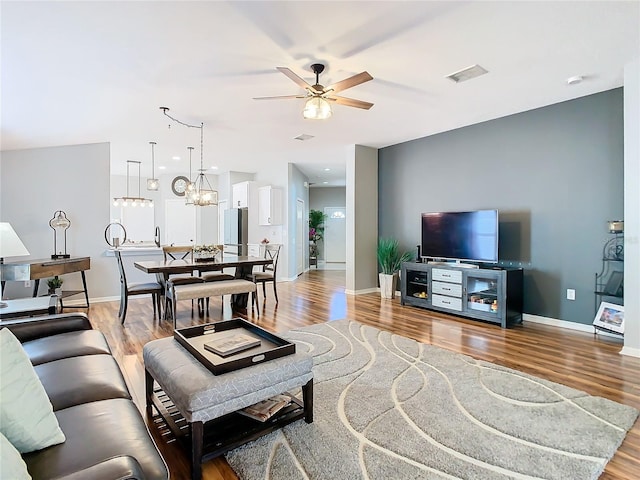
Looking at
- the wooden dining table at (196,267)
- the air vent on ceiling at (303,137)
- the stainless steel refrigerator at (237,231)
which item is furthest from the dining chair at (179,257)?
the air vent on ceiling at (303,137)

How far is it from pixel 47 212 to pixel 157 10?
4.52 meters

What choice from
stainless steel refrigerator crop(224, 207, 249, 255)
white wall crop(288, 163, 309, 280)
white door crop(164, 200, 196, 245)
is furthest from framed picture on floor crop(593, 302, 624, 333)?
white door crop(164, 200, 196, 245)

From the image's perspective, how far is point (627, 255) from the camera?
3350 millimetres

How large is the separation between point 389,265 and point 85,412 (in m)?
5.13

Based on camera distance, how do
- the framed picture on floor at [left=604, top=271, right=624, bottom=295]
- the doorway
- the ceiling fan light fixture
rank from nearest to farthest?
the ceiling fan light fixture < the framed picture on floor at [left=604, top=271, right=624, bottom=295] < the doorway

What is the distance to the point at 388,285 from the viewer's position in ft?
19.7

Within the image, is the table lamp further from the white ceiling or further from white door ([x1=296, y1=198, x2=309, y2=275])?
white door ([x1=296, y1=198, x2=309, y2=275])

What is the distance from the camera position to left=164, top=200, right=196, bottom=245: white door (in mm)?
9462

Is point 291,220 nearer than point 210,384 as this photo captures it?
No

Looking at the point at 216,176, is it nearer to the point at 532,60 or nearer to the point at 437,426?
the point at 532,60

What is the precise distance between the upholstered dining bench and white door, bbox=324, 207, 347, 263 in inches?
282

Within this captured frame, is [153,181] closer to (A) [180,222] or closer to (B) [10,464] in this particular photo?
(A) [180,222]

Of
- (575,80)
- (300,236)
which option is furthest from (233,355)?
(300,236)

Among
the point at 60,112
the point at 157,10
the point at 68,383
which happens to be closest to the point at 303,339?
the point at 68,383
